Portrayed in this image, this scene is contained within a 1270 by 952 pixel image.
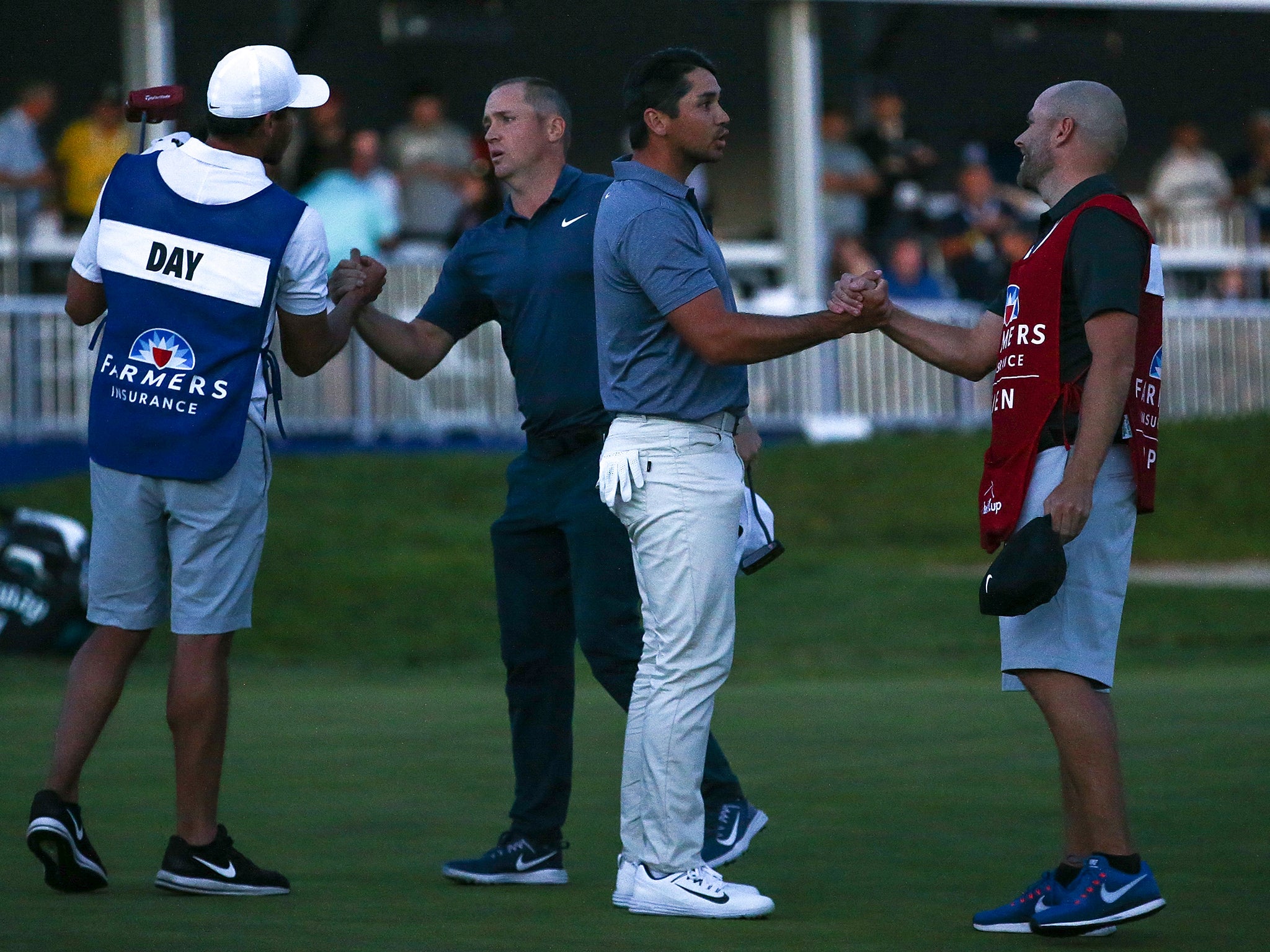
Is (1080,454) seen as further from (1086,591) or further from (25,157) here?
(25,157)

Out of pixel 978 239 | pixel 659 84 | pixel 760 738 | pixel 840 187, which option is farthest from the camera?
pixel 840 187

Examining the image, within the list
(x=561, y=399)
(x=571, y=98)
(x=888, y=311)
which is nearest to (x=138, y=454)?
(x=561, y=399)

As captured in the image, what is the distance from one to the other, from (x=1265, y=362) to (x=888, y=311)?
45.9 ft

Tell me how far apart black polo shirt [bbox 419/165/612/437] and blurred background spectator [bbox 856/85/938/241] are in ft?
42.8

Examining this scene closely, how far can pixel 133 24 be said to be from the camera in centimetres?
1673

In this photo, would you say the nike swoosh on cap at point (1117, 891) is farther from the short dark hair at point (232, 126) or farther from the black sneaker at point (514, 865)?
the short dark hair at point (232, 126)

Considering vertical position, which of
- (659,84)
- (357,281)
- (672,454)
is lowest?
(672,454)

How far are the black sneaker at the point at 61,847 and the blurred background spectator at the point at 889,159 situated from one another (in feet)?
46.9

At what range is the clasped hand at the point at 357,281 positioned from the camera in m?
5.83

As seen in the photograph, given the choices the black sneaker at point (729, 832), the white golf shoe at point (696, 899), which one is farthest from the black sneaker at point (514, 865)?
the white golf shoe at point (696, 899)

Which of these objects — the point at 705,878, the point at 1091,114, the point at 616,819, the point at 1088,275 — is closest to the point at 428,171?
the point at 616,819

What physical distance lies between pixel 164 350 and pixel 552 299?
114cm

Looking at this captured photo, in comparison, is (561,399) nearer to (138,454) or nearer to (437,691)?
(138,454)

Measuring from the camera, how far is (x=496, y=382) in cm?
1652
